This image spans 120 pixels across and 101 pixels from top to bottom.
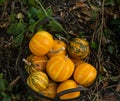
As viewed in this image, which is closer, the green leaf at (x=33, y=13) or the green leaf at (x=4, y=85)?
the green leaf at (x=4, y=85)

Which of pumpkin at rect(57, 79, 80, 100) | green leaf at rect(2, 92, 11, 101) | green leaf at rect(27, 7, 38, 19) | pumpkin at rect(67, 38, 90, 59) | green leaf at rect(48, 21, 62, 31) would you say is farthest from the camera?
green leaf at rect(27, 7, 38, 19)

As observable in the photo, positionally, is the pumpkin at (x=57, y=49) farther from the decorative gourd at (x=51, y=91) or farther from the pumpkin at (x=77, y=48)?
the decorative gourd at (x=51, y=91)

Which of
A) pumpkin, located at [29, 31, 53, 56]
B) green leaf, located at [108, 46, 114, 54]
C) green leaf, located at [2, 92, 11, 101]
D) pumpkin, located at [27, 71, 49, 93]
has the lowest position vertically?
green leaf, located at [108, 46, 114, 54]

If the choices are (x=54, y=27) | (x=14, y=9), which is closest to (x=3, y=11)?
(x=14, y=9)

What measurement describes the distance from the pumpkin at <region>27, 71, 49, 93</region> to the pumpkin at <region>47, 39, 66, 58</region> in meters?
0.14

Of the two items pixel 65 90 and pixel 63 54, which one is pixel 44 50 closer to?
pixel 63 54

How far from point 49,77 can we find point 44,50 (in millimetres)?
167

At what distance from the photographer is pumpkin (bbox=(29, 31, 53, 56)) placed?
1.94 metres

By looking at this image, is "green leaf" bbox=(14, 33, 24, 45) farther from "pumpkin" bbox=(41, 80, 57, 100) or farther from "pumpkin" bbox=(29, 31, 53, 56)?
"pumpkin" bbox=(41, 80, 57, 100)

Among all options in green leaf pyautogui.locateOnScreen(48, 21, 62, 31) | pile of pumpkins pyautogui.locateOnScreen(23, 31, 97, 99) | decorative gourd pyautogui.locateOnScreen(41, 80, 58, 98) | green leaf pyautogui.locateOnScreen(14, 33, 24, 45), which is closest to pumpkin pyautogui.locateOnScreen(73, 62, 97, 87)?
pile of pumpkins pyautogui.locateOnScreen(23, 31, 97, 99)

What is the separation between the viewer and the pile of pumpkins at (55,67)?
191 cm

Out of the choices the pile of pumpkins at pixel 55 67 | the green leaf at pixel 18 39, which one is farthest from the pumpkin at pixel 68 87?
the green leaf at pixel 18 39

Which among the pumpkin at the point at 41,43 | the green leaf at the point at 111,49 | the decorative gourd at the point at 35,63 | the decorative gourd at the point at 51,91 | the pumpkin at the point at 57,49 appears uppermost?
the pumpkin at the point at 41,43

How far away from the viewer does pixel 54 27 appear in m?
2.26
